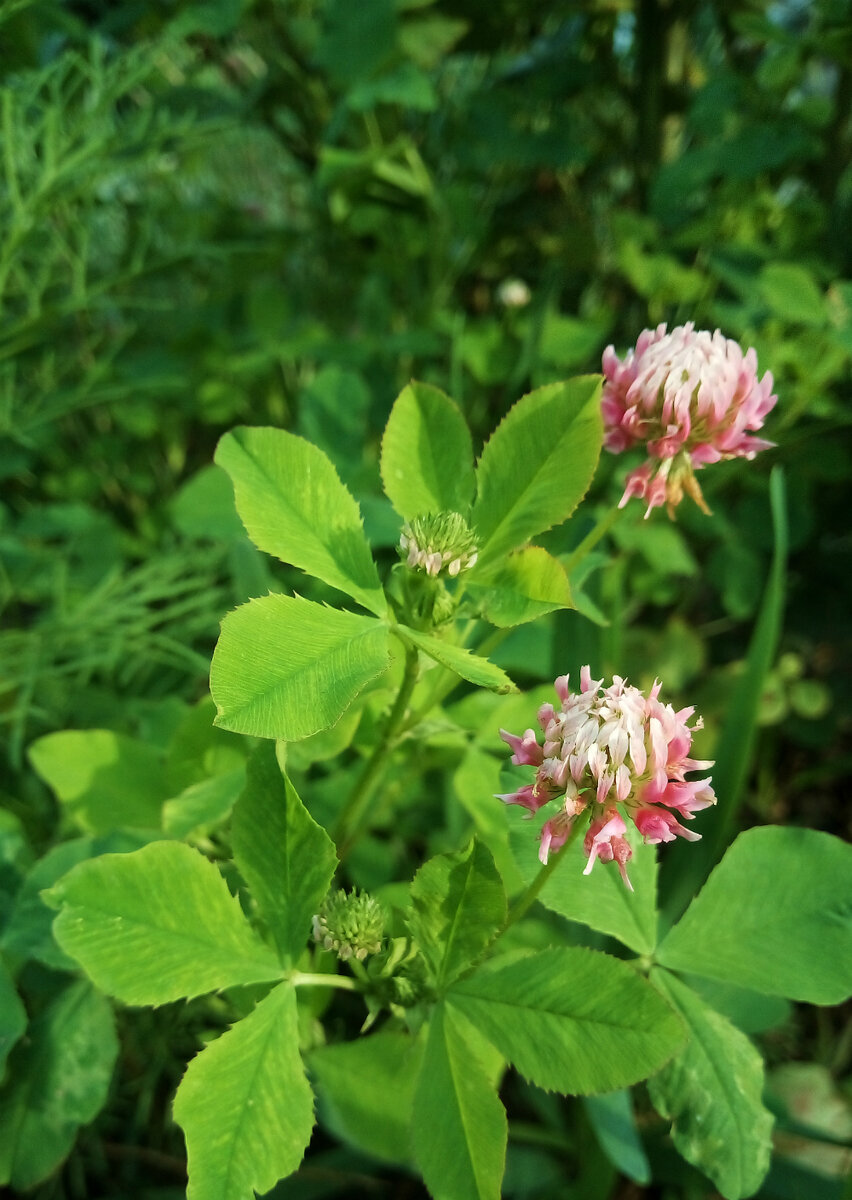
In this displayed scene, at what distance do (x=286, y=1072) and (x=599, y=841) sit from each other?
205mm

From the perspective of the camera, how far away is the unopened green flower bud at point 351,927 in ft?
1.56

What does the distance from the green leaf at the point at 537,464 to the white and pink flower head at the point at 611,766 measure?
0.12m

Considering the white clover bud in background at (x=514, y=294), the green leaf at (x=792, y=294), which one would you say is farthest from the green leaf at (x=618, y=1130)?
the white clover bud in background at (x=514, y=294)

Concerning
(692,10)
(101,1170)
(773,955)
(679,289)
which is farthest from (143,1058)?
(692,10)

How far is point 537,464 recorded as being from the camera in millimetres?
558

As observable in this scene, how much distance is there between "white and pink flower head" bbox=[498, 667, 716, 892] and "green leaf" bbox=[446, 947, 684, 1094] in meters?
0.07

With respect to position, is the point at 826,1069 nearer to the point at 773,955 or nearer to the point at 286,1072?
the point at 773,955

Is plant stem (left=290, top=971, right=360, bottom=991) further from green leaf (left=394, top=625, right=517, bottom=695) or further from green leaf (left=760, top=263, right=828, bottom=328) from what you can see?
green leaf (left=760, top=263, right=828, bottom=328)

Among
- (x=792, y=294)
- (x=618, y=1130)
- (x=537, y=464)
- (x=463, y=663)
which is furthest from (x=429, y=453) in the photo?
(x=792, y=294)

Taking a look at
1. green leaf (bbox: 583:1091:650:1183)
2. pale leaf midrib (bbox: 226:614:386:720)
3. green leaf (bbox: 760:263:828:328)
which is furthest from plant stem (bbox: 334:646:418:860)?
green leaf (bbox: 760:263:828:328)

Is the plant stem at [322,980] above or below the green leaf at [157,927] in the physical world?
below

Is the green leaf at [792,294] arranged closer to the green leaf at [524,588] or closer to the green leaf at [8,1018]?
the green leaf at [524,588]

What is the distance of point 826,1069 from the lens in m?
1.12

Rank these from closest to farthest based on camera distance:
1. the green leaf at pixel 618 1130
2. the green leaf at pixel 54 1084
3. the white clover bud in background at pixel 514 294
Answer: the green leaf at pixel 54 1084
the green leaf at pixel 618 1130
the white clover bud in background at pixel 514 294
